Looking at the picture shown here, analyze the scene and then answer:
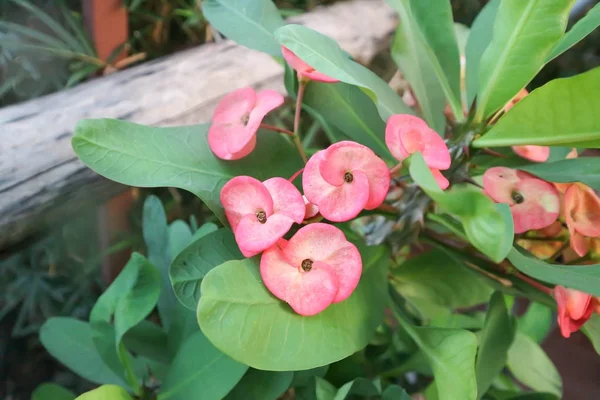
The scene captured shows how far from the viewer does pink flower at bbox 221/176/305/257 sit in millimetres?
373

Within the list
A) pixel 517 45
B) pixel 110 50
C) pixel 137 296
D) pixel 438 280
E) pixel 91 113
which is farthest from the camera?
pixel 110 50

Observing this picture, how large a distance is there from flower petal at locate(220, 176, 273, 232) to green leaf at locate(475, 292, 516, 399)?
264 mm

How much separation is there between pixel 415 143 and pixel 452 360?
0.19 meters

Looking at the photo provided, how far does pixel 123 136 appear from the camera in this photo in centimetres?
43

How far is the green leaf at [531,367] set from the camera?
2.33 ft

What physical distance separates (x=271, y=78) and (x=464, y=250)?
604 millimetres

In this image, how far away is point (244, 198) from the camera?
1.30ft

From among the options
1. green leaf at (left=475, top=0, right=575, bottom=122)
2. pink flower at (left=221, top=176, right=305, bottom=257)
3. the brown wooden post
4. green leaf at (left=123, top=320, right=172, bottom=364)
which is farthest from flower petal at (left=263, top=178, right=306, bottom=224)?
the brown wooden post

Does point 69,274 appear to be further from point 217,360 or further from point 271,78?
point 217,360

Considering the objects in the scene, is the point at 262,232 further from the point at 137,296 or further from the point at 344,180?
the point at 137,296

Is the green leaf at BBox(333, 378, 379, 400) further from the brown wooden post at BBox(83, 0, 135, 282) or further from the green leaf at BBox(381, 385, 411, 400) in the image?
the brown wooden post at BBox(83, 0, 135, 282)

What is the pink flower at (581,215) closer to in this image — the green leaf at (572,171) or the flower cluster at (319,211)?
the green leaf at (572,171)

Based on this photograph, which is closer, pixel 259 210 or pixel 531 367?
pixel 259 210

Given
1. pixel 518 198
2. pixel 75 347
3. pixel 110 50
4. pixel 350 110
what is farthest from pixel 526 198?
pixel 110 50
